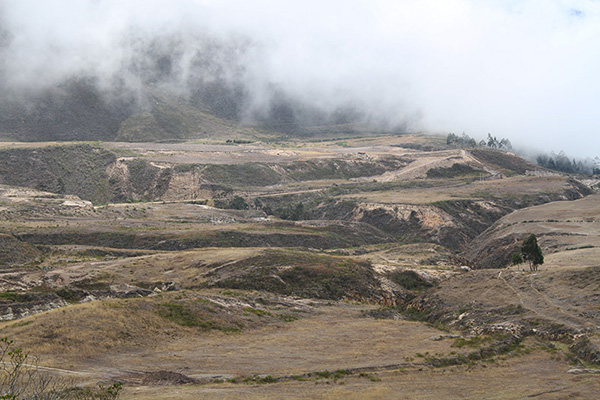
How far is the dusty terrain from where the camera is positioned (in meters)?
25.5

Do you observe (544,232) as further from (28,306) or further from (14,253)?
(28,306)

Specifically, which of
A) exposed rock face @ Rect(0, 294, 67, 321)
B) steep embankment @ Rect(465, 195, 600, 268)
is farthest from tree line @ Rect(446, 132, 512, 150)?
exposed rock face @ Rect(0, 294, 67, 321)

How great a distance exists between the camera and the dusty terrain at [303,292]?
25.5 metres

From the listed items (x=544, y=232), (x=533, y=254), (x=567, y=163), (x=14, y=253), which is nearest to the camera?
(x=533, y=254)

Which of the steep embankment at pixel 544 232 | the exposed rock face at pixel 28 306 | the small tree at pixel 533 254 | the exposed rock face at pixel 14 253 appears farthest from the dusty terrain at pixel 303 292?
the small tree at pixel 533 254

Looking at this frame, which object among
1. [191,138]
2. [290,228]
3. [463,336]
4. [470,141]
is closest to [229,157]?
[191,138]

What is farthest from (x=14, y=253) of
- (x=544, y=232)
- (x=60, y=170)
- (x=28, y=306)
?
(x=60, y=170)

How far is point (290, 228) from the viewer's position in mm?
84875

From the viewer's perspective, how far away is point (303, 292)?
47812mm

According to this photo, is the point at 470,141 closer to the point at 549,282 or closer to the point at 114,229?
Result: the point at 114,229

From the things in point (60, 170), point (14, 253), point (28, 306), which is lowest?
point (14, 253)

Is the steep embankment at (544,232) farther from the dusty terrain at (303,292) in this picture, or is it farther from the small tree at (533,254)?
the small tree at (533,254)

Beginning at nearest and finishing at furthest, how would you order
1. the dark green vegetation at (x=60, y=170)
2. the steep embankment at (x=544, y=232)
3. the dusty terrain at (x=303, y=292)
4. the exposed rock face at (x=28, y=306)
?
the dusty terrain at (x=303, y=292) < the exposed rock face at (x=28, y=306) < the steep embankment at (x=544, y=232) < the dark green vegetation at (x=60, y=170)

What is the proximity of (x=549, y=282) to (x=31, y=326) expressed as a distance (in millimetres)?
31763
